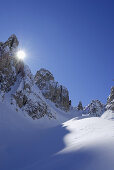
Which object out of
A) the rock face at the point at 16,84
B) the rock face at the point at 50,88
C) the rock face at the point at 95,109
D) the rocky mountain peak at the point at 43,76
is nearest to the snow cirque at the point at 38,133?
the rock face at the point at 16,84

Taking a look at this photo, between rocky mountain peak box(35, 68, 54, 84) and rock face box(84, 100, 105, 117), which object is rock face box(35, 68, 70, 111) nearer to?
rocky mountain peak box(35, 68, 54, 84)

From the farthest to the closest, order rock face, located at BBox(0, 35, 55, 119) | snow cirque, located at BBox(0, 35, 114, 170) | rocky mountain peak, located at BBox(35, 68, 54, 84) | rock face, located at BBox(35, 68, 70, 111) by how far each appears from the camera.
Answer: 1. rocky mountain peak, located at BBox(35, 68, 54, 84)
2. rock face, located at BBox(35, 68, 70, 111)
3. rock face, located at BBox(0, 35, 55, 119)
4. snow cirque, located at BBox(0, 35, 114, 170)

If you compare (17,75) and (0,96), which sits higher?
(17,75)

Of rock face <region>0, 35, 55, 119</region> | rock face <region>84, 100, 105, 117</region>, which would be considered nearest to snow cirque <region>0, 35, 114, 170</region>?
rock face <region>0, 35, 55, 119</region>

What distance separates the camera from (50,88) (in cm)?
6050

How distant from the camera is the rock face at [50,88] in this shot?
193ft

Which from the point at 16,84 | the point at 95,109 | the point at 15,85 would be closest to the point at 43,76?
the point at 16,84

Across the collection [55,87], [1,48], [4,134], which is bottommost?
[4,134]

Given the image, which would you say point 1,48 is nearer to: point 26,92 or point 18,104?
point 26,92

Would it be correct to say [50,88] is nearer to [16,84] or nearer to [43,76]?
[43,76]

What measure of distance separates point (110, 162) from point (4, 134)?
12776mm

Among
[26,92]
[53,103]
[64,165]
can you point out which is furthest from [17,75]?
[53,103]

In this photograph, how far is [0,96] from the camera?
18391 mm

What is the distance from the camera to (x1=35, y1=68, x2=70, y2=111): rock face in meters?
58.9
